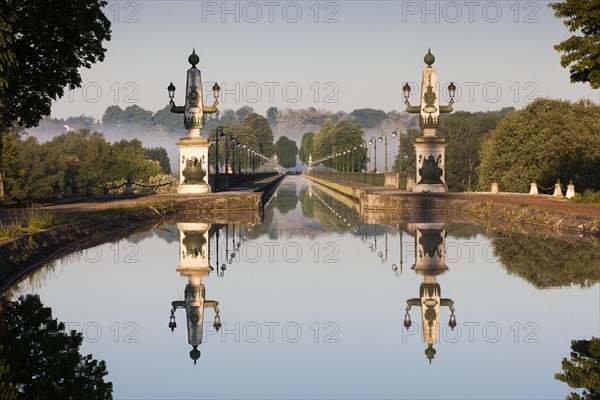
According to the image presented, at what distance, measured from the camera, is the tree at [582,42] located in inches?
1316

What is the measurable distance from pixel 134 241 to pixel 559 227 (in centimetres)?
1558

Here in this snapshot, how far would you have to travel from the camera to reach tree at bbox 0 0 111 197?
34.0m

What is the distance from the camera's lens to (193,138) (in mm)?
52250

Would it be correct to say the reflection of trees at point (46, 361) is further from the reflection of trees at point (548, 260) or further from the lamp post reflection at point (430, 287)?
the reflection of trees at point (548, 260)

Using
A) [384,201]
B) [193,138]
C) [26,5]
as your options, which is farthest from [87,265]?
[193,138]

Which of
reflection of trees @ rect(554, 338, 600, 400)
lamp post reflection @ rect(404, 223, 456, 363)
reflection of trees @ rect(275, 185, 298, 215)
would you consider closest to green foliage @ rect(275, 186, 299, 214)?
reflection of trees @ rect(275, 185, 298, 215)

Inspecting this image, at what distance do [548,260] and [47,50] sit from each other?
23091mm

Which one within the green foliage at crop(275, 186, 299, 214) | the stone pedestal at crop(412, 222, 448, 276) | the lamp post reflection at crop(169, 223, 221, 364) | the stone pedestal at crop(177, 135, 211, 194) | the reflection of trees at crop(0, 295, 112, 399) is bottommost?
the green foliage at crop(275, 186, 299, 214)

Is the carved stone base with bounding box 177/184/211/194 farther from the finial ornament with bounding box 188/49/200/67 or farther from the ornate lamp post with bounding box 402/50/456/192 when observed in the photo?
the ornate lamp post with bounding box 402/50/456/192

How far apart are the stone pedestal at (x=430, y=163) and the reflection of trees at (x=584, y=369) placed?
4114 cm

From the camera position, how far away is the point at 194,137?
52.3m

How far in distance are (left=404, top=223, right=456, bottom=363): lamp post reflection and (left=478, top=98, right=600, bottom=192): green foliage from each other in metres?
44.4

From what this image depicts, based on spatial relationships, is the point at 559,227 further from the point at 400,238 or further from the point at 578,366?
the point at 578,366

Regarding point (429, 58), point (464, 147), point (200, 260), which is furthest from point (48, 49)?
point (464, 147)
